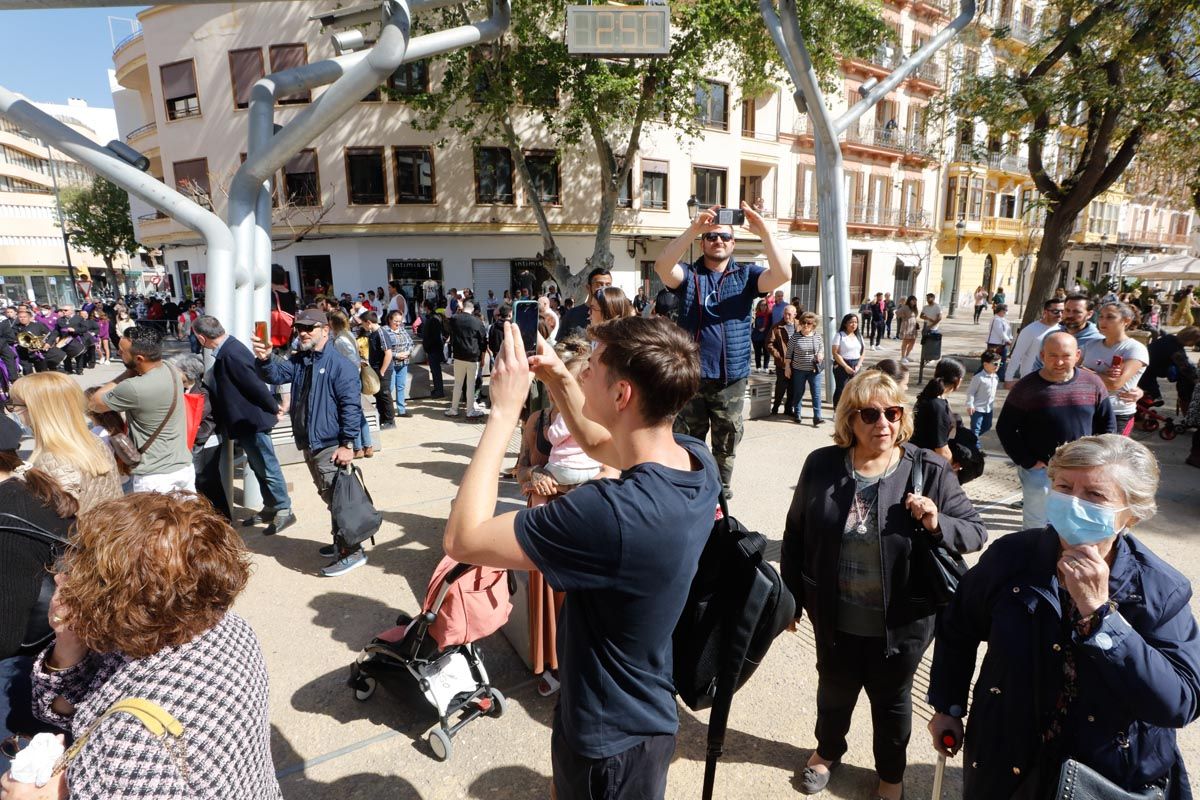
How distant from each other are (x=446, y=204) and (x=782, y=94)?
15.3 metres

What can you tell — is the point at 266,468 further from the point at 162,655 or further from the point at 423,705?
the point at 162,655

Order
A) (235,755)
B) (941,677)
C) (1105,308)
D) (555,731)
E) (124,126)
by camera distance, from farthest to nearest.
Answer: (124,126) → (1105,308) → (941,677) → (555,731) → (235,755)

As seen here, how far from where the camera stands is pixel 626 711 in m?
1.68

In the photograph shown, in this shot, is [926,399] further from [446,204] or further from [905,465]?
[446,204]

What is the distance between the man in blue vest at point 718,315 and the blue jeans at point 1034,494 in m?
1.99

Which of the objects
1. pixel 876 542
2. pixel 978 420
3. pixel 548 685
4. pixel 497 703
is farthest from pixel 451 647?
pixel 978 420

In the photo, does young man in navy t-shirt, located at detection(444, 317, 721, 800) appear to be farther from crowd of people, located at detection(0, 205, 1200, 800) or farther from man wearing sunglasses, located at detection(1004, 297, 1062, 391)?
man wearing sunglasses, located at detection(1004, 297, 1062, 391)

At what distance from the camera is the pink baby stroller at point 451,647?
3.03m

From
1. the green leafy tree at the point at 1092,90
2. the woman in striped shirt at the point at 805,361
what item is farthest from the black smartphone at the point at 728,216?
the green leafy tree at the point at 1092,90

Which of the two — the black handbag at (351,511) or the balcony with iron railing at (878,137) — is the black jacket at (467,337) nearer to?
the black handbag at (351,511)

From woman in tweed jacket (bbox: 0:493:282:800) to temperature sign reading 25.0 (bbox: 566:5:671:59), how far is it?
253 inches

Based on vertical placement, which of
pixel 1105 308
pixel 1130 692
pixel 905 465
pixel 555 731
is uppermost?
pixel 1105 308

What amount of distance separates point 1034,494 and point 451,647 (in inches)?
153

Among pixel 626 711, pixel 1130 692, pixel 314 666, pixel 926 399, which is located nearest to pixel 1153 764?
pixel 1130 692
